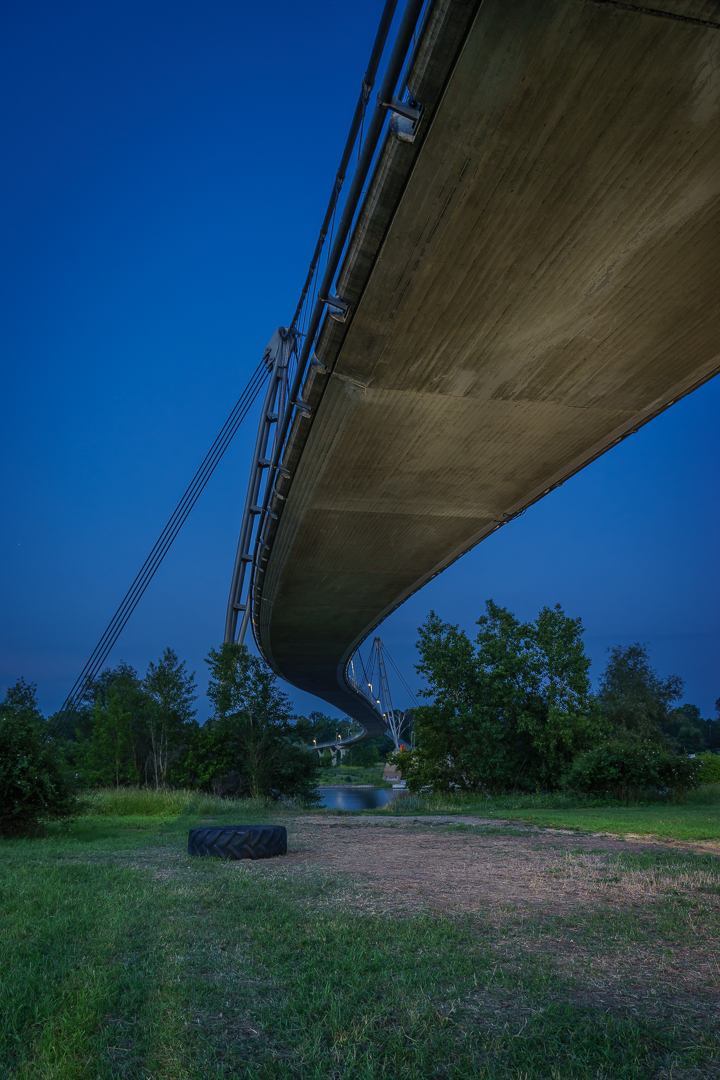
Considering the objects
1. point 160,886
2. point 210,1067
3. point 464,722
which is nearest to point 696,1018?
point 210,1067

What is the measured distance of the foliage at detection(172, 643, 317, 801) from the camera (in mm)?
22453

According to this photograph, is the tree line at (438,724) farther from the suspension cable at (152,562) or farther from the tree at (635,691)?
the tree at (635,691)

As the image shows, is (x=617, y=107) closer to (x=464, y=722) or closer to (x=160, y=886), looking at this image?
(x=160, y=886)

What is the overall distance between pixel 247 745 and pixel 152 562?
10.1 metres

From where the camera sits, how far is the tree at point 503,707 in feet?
73.0

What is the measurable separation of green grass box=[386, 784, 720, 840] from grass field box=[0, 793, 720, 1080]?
5976mm

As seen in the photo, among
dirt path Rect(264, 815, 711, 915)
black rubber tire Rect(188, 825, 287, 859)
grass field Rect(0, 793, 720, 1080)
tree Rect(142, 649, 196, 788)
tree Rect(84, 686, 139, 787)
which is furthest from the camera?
tree Rect(84, 686, 139, 787)

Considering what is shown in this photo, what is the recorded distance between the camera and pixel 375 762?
10906cm

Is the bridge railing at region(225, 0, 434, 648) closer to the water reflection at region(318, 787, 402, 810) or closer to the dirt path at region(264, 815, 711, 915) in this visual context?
the dirt path at region(264, 815, 711, 915)

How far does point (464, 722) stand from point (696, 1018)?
20463 millimetres

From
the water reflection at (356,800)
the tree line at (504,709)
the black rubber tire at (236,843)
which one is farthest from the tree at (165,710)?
the black rubber tire at (236,843)

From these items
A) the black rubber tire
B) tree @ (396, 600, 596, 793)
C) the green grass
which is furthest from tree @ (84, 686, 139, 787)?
the black rubber tire

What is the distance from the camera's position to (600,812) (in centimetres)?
1625

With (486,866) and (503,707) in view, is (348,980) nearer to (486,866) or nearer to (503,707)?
(486,866)
